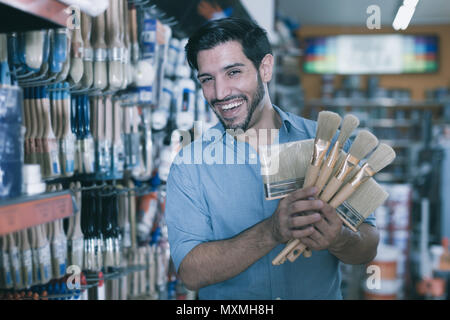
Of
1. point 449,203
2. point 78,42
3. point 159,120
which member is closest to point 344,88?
point 449,203

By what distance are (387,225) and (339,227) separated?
3719 mm

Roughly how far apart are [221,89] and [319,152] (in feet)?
1.37

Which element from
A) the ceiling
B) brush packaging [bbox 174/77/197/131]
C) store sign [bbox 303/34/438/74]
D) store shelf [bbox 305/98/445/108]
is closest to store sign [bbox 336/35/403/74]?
store sign [bbox 303/34/438/74]

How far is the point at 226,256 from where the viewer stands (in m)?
1.09

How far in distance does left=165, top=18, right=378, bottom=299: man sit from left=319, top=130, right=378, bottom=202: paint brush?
11.4 inches

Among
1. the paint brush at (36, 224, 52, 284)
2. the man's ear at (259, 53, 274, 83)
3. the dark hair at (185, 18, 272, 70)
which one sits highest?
the dark hair at (185, 18, 272, 70)

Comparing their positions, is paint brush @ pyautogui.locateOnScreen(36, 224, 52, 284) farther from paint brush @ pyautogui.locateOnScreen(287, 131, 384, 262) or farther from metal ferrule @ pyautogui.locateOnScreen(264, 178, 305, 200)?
paint brush @ pyautogui.locateOnScreen(287, 131, 384, 262)

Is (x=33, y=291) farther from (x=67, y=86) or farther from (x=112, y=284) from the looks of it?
(x=67, y=86)

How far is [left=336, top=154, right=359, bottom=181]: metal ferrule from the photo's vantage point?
91 cm

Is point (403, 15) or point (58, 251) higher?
point (403, 15)

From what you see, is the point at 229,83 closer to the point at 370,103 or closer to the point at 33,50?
the point at 33,50

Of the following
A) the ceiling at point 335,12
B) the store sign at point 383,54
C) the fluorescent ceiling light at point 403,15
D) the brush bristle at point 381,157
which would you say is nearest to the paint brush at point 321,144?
the brush bristle at point 381,157

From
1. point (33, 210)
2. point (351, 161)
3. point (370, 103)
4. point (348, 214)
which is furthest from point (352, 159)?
point (370, 103)

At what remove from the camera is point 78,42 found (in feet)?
4.47
